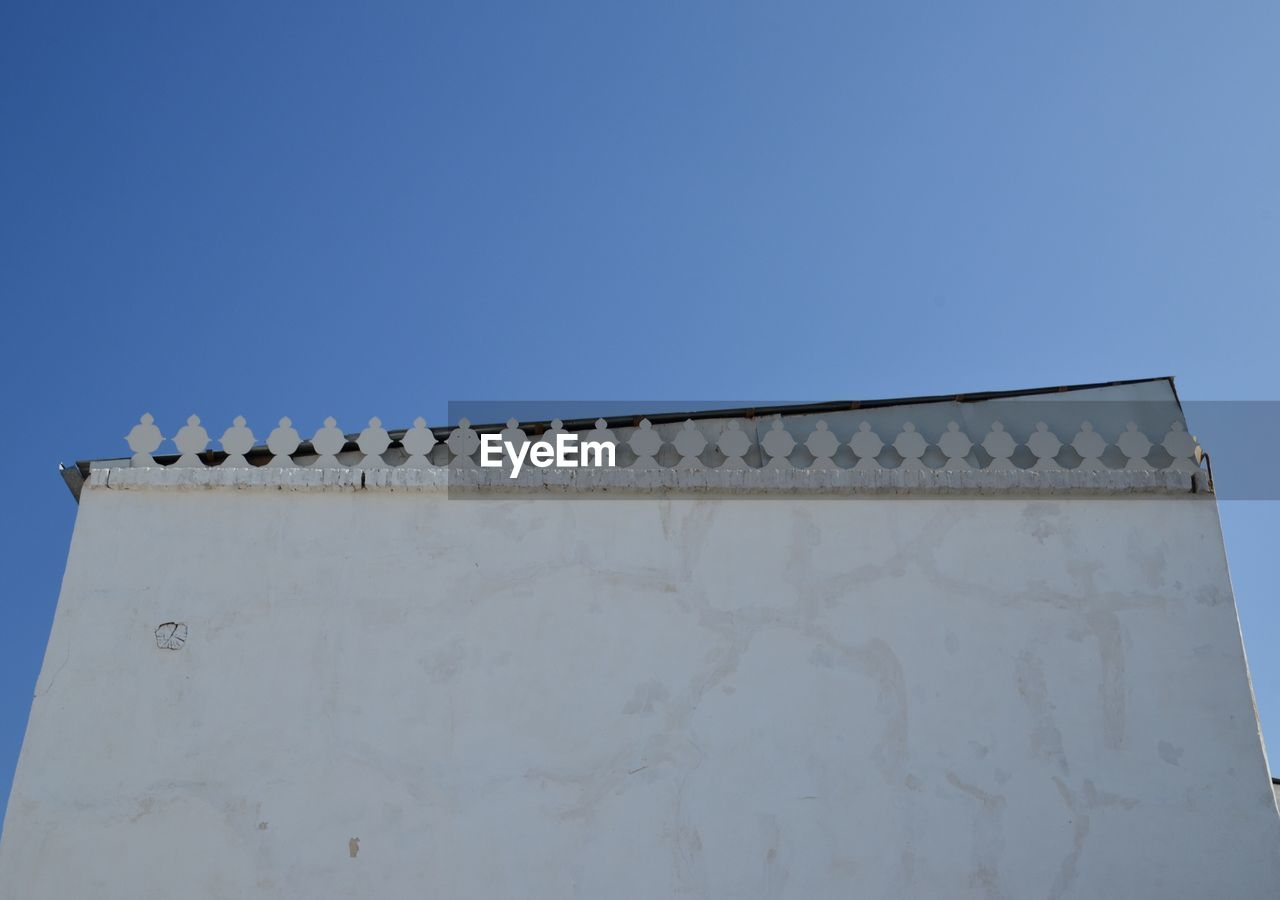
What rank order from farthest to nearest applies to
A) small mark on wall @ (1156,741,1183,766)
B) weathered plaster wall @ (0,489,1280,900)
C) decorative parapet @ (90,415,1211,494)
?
decorative parapet @ (90,415,1211,494)
small mark on wall @ (1156,741,1183,766)
weathered plaster wall @ (0,489,1280,900)

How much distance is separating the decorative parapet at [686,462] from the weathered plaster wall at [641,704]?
0.08 m

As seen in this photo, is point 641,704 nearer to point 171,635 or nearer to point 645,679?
point 645,679

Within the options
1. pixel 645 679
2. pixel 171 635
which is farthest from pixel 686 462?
pixel 171 635

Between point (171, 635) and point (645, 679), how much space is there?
172 centimetres

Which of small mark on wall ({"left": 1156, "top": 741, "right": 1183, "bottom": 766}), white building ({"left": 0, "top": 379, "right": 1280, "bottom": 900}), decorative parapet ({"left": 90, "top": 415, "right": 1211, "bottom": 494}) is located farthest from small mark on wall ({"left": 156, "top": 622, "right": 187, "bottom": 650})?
small mark on wall ({"left": 1156, "top": 741, "right": 1183, "bottom": 766})

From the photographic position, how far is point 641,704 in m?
4.94

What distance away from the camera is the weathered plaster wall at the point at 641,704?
4.71 m

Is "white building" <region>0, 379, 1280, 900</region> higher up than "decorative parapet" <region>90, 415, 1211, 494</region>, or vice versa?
"decorative parapet" <region>90, 415, 1211, 494</region>

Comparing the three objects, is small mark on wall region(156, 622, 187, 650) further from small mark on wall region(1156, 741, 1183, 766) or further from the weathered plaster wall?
small mark on wall region(1156, 741, 1183, 766)

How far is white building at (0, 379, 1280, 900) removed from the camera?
15.5 feet

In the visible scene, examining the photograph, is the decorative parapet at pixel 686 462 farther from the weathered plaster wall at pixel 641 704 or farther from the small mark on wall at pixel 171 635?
the small mark on wall at pixel 171 635

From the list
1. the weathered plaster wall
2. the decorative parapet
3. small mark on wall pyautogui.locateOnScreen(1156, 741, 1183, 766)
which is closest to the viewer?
the weathered plaster wall

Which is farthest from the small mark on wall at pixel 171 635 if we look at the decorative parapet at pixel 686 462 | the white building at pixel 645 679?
the decorative parapet at pixel 686 462

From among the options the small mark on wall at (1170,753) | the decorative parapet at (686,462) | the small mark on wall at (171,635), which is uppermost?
the decorative parapet at (686,462)
